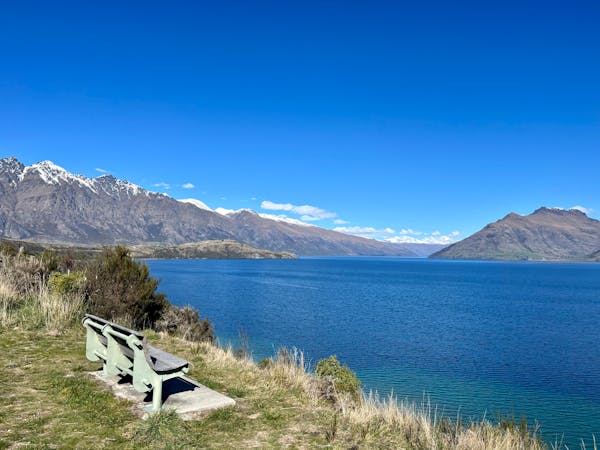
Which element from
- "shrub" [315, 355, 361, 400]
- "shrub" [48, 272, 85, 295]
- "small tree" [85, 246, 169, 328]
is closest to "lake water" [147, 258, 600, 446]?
"shrub" [315, 355, 361, 400]

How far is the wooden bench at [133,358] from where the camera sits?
20.8 feet

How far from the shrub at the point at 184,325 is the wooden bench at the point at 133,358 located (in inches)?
310

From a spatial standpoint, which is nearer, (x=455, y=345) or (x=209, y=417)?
(x=209, y=417)

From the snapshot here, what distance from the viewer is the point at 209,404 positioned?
698cm

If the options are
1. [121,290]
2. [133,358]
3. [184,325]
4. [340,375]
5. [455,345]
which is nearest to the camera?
[133,358]

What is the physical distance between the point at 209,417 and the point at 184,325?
15.7m

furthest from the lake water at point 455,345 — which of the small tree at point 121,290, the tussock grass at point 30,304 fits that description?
the tussock grass at point 30,304

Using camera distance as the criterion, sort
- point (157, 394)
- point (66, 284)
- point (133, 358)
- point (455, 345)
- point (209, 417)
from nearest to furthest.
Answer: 1. point (157, 394)
2. point (209, 417)
3. point (133, 358)
4. point (66, 284)
5. point (455, 345)

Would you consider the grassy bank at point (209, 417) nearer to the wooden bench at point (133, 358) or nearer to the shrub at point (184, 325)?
the wooden bench at point (133, 358)

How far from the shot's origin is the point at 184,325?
2156 centimetres

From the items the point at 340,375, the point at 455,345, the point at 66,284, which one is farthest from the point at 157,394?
the point at 455,345

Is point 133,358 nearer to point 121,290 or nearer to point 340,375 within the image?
point 340,375

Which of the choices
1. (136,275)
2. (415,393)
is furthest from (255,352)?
(136,275)

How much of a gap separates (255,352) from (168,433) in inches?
945
